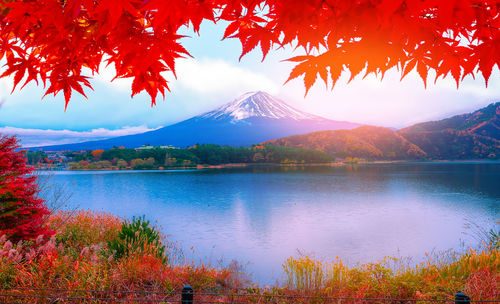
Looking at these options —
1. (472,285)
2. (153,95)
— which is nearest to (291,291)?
(472,285)

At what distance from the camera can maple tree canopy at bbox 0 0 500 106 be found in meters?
1.64

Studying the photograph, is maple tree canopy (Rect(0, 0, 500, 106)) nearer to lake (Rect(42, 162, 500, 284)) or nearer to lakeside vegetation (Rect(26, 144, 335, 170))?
lake (Rect(42, 162, 500, 284))

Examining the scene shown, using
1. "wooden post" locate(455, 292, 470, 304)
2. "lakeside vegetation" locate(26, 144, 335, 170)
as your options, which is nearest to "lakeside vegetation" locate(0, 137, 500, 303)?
"wooden post" locate(455, 292, 470, 304)

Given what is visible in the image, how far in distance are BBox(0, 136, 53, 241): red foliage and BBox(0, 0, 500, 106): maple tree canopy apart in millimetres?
5624

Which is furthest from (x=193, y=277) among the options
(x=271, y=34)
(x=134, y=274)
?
(x=271, y=34)

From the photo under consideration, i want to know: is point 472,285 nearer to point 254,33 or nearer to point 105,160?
point 254,33

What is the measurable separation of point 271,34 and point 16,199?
320 inches

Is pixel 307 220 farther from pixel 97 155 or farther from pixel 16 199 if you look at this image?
pixel 97 155

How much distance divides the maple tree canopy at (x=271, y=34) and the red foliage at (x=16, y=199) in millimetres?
5624

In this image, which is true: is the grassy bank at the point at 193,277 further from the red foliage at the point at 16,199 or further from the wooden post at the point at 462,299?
the wooden post at the point at 462,299

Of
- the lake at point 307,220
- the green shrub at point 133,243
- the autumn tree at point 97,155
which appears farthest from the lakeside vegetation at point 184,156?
the green shrub at point 133,243

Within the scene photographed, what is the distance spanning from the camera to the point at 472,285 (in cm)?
651

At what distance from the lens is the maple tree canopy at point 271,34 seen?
64.6 inches

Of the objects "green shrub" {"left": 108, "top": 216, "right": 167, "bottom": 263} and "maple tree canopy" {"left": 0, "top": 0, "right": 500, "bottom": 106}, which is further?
"green shrub" {"left": 108, "top": 216, "right": 167, "bottom": 263}
